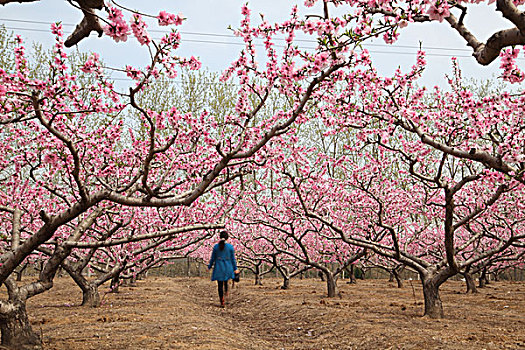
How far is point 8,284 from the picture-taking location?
208 inches

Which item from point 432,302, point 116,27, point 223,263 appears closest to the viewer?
point 116,27

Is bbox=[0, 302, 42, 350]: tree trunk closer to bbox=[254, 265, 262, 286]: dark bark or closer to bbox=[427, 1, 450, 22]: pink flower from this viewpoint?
bbox=[427, 1, 450, 22]: pink flower

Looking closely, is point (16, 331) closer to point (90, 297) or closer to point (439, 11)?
point (90, 297)

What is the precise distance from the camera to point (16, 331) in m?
4.70

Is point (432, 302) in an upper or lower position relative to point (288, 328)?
upper

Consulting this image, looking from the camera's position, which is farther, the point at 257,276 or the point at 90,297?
the point at 257,276

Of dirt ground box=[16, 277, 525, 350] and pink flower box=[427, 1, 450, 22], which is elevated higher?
pink flower box=[427, 1, 450, 22]

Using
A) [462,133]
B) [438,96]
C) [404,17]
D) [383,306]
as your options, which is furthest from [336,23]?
[383,306]

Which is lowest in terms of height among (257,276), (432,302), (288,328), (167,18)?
(288,328)

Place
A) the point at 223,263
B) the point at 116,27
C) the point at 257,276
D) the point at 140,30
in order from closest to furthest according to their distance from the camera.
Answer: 1. the point at 116,27
2. the point at 140,30
3. the point at 223,263
4. the point at 257,276

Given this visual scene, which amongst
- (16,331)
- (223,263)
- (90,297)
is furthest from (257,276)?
(16,331)

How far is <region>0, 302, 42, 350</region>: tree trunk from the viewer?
15.2 feet

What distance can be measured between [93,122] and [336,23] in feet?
60.0

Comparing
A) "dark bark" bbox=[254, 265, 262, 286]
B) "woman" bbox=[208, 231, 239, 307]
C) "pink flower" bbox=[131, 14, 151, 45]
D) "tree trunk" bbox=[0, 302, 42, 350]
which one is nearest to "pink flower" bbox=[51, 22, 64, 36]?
"pink flower" bbox=[131, 14, 151, 45]
